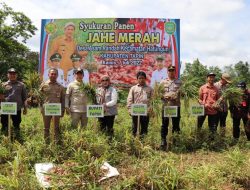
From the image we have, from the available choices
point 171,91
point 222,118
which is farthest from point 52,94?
point 222,118

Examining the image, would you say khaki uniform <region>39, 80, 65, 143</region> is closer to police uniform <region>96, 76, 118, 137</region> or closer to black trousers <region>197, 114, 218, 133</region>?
police uniform <region>96, 76, 118, 137</region>

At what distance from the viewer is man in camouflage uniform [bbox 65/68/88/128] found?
692 cm

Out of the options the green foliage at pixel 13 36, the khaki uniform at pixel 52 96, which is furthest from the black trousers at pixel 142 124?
the green foliage at pixel 13 36

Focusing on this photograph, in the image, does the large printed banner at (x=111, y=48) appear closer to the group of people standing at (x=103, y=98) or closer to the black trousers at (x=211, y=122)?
the black trousers at (x=211, y=122)

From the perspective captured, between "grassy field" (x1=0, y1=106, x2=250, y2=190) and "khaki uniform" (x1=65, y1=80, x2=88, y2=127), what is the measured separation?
0.32m

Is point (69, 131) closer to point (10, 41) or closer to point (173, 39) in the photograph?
point (173, 39)

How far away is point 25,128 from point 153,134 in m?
2.93

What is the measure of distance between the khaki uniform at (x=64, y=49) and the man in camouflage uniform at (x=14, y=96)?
22.4ft

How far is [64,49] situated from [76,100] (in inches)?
293

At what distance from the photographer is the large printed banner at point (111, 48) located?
13711mm

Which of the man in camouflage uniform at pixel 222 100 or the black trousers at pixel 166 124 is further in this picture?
the man in camouflage uniform at pixel 222 100

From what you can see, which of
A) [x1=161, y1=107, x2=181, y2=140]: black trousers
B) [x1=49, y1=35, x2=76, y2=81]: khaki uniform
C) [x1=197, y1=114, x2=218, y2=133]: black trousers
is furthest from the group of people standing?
[x1=49, y1=35, x2=76, y2=81]: khaki uniform

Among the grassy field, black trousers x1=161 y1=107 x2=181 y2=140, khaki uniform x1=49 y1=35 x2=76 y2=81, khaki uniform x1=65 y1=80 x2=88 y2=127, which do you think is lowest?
the grassy field

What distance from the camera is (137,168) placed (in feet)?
16.4
